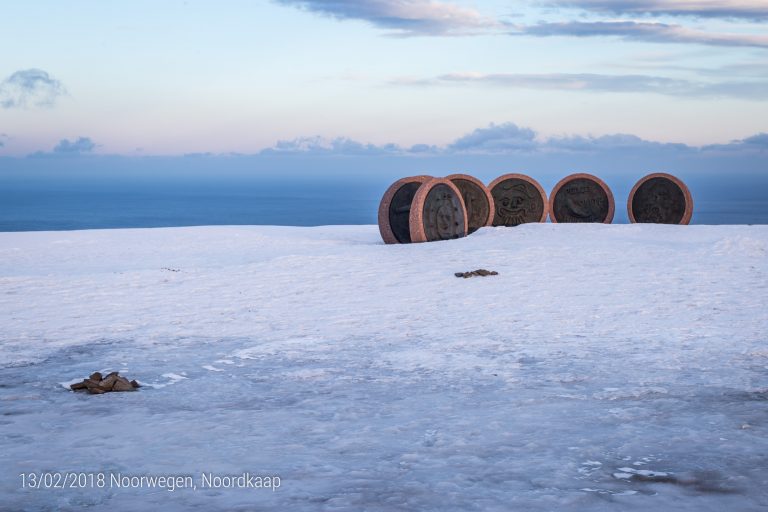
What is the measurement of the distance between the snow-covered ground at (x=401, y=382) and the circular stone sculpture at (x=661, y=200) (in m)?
6.43

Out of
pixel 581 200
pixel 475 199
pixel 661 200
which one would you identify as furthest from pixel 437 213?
pixel 661 200

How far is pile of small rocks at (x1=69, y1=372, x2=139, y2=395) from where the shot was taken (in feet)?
17.5

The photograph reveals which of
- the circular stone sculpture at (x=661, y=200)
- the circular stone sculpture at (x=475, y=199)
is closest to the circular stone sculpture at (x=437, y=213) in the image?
the circular stone sculpture at (x=475, y=199)

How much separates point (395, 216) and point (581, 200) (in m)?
5.13

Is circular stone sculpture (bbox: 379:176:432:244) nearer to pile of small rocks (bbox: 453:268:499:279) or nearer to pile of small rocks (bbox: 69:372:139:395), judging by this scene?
pile of small rocks (bbox: 453:268:499:279)

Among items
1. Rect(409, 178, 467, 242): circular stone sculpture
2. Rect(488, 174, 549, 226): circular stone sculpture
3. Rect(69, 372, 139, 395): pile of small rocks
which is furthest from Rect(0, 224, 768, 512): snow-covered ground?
Rect(488, 174, 549, 226): circular stone sculpture

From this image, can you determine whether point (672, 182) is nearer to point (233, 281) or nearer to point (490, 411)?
point (233, 281)

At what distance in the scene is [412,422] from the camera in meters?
4.61

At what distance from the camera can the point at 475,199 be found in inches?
629

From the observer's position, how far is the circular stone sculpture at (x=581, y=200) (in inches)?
686

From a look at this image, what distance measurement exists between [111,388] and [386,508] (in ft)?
8.74

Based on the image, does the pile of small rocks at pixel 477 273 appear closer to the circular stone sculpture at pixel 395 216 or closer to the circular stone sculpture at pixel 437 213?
the circular stone sculpture at pixel 437 213

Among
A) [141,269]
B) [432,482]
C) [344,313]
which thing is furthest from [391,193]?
[432,482]

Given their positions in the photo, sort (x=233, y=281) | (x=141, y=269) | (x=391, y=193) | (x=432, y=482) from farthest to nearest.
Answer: (x=391, y=193) → (x=141, y=269) → (x=233, y=281) → (x=432, y=482)
